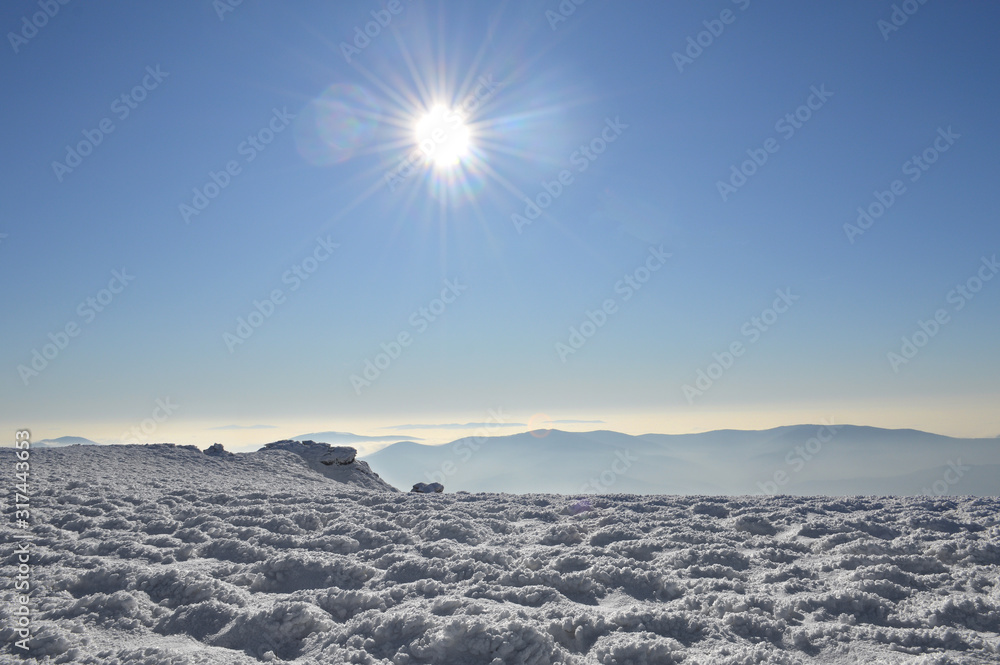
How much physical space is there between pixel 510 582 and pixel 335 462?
1270cm

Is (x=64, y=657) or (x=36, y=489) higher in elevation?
(x=36, y=489)

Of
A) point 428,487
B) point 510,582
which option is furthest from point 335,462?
point 510,582

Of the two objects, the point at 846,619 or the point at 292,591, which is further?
the point at 292,591

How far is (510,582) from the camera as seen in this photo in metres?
4.90

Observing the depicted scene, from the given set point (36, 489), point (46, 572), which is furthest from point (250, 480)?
point (46, 572)

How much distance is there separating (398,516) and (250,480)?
650 cm

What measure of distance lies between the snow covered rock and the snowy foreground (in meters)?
7.73

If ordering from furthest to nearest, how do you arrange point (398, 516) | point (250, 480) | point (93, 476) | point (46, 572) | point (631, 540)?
point (250, 480) → point (93, 476) → point (398, 516) → point (631, 540) → point (46, 572)

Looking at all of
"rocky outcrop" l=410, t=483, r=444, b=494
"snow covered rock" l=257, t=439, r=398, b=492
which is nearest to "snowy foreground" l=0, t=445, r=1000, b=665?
"rocky outcrop" l=410, t=483, r=444, b=494

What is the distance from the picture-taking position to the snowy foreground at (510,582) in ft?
12.1

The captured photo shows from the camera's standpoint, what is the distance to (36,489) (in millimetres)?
8359

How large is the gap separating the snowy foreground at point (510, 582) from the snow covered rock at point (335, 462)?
7.73m

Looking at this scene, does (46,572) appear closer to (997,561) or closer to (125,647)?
(125,647)

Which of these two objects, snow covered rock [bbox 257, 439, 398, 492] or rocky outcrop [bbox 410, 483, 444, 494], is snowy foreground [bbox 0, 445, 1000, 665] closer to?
rocky outcrop [bbox 410, 483, 444, 494]
